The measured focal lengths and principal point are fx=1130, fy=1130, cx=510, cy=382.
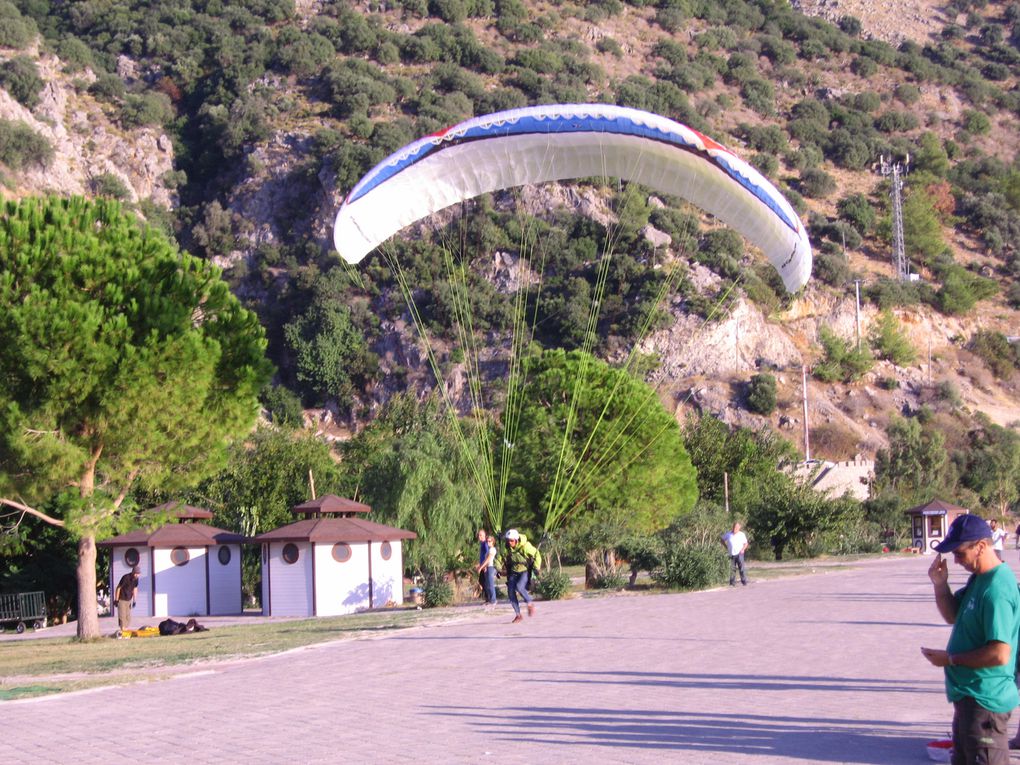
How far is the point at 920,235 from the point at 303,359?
45.9 m

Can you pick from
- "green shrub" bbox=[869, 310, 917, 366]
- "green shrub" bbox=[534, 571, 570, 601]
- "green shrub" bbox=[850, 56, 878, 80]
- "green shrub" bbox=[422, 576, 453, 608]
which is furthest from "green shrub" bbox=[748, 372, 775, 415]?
"green shrub" bbox=[850, 56, 878, 80]

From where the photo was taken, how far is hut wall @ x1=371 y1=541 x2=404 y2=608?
80.7 ft

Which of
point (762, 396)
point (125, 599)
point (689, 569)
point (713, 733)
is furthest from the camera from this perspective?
point (762, 396)

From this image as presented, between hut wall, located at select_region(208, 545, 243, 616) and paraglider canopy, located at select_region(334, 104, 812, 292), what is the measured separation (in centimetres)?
1134

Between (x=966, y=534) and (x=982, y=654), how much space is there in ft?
1.72

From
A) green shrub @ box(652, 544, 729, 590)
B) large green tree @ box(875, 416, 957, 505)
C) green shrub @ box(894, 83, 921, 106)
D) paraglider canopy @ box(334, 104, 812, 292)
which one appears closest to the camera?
paraglider canopy @ box(334, 104, 812, 292)

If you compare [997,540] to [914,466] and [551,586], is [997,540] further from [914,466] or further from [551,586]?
[914,466]

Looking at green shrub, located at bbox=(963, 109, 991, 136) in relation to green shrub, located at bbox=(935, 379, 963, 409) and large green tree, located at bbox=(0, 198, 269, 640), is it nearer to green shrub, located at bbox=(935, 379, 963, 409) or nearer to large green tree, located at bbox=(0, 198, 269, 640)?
green shrub, located at bbox=(935, 379, 963, 409)

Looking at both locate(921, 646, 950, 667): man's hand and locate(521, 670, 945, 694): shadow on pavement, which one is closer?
locate(921, 646, 950, 667): man's hand

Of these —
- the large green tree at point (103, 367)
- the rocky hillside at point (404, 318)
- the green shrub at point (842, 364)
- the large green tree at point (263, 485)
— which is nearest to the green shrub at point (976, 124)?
the rocky hillside at point (404, 318)

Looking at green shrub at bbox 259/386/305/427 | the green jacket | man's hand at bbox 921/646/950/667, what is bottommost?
man's hand at bbox 921/646/950/667

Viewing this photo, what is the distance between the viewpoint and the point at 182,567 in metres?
26.2

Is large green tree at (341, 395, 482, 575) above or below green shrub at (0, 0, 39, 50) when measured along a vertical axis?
below

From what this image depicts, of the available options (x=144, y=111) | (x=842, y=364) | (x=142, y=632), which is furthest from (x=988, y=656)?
(x=144, y=111)
